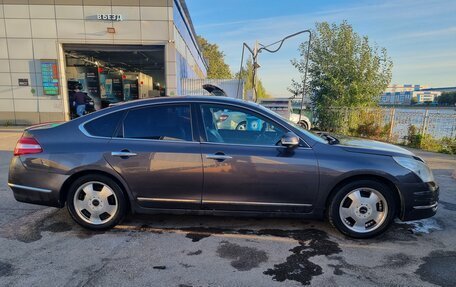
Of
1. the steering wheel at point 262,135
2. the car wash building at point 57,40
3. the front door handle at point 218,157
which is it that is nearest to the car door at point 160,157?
the front door handle at point 218,157

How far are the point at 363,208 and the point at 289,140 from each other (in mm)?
1200

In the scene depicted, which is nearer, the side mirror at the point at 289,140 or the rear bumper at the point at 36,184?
the side mirror at the point at 289,140

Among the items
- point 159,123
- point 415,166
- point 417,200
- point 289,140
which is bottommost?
point 417,200

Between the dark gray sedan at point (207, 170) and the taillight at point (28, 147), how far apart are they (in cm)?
1

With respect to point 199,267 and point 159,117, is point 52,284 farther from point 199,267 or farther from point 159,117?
point 159,117

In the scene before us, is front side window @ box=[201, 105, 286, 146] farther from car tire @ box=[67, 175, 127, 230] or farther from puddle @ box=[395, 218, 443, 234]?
puddle @ box=[395, 218, 443, 234]

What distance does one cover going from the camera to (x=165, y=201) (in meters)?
3.71

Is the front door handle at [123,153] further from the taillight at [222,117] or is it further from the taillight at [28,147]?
the taillight at [222,117]

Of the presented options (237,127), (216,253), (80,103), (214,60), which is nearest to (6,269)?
(216,253)

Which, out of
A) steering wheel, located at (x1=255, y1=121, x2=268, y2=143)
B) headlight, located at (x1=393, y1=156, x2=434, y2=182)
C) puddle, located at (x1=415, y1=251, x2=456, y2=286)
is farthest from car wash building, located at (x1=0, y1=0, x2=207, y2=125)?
puddle, located at (x1=415, y1=251, x2=456, y2=286)

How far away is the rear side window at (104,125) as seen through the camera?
3.77 metres

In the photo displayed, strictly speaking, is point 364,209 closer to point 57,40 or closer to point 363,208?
point 363,208

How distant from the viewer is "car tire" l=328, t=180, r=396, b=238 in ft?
11.7

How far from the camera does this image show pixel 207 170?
3570mm
